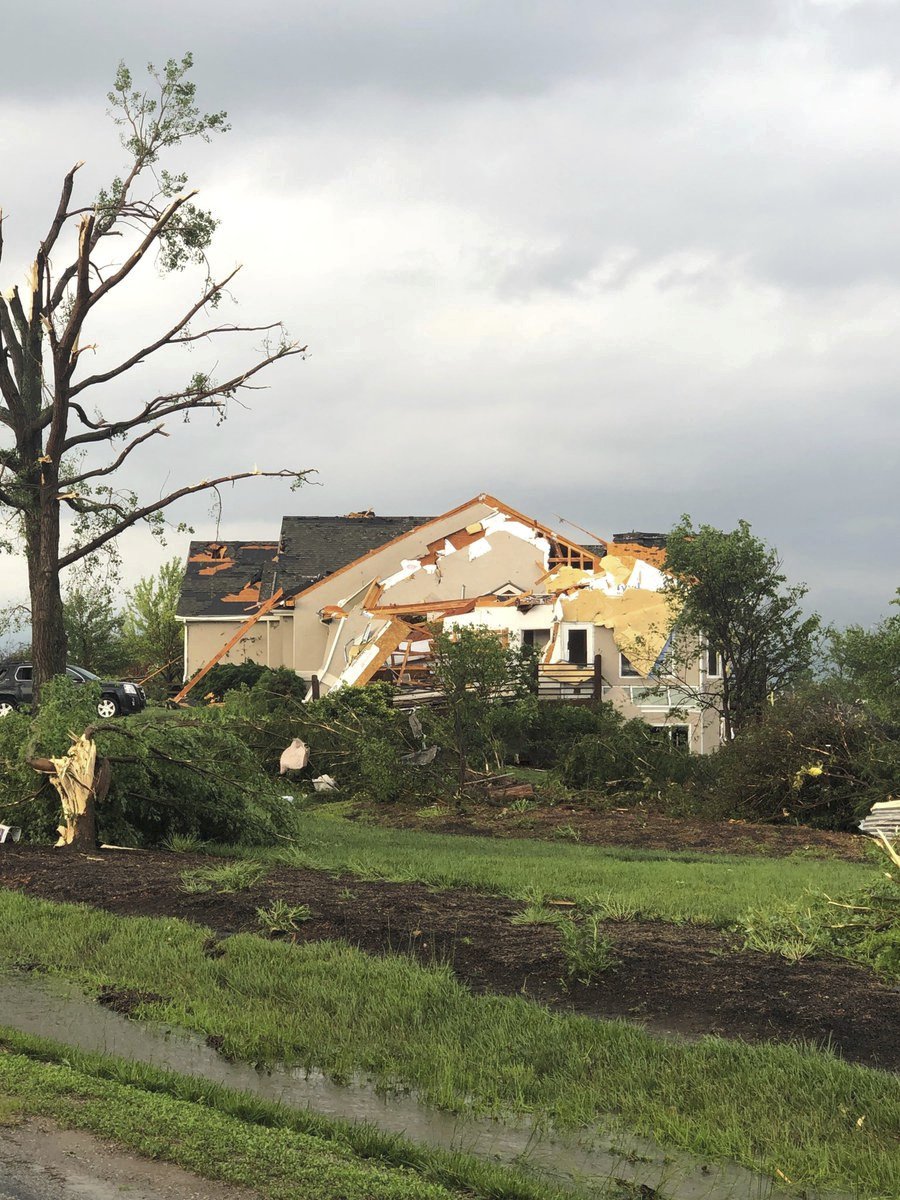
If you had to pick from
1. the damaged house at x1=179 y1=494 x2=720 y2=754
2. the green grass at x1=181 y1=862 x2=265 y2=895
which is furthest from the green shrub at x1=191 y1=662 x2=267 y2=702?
the green grass at x1=181 y1=862 x2=265 y2=895

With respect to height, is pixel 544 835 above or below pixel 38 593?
below

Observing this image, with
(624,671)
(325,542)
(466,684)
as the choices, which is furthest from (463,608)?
(325,542)

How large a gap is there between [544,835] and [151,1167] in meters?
14.2

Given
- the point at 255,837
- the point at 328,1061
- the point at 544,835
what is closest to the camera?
the point at 328,1061

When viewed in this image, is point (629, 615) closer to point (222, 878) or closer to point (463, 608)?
point (463, 608)

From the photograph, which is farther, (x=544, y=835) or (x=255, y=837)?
(x=544, y=835)

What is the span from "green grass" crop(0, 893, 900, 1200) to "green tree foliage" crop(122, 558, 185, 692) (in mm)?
46585

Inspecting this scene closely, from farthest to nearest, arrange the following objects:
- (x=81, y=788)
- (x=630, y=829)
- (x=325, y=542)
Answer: (x=325, y=542), (x=630, y=829), (x=81, y=788)

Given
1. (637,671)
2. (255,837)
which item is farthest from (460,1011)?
(637,671)

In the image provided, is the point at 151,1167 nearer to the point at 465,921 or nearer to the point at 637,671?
the point at 465,921

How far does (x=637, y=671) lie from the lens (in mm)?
33656

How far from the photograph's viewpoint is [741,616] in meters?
26.6

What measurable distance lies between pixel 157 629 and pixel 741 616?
39531mm

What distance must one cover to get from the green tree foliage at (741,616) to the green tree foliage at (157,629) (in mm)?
31728
